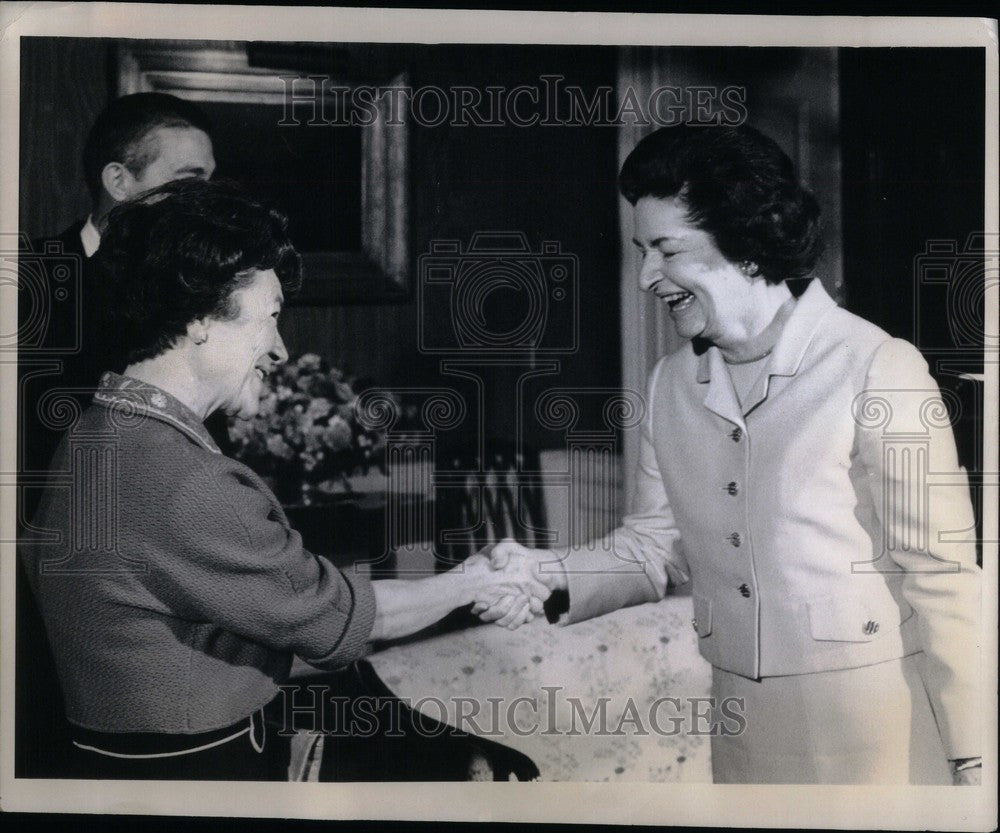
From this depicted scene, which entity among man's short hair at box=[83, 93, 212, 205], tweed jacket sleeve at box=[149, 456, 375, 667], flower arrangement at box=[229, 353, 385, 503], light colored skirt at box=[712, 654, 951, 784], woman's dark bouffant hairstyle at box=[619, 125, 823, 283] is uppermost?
man's short hair at box=[83, 93, 212, 205]

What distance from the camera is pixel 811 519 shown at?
7.31ft

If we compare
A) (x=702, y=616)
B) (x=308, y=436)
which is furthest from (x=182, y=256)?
(x=702, y=616)

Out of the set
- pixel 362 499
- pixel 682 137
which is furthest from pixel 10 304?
pixel 682 137

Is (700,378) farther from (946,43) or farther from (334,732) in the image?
(334,732)

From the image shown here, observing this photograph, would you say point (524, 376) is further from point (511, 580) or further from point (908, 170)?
point (908, 170)

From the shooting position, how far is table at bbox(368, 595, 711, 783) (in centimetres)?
229

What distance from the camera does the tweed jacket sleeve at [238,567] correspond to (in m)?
2.14

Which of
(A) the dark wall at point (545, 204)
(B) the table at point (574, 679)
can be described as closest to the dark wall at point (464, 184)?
(A) the dark wall at point (545, 204)

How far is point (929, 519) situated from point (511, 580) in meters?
0.94

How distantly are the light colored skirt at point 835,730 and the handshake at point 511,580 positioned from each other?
16.8 inches

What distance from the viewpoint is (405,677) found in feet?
7.55

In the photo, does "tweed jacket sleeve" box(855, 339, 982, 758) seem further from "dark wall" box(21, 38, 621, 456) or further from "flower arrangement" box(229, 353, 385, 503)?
"flower arrangement" box(229, 353, 385, 503)
